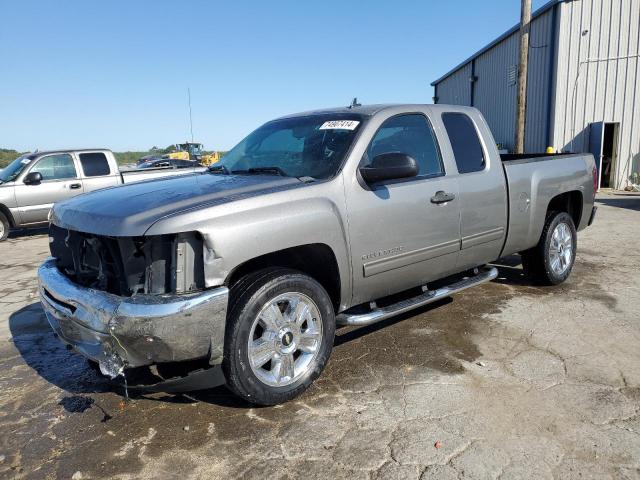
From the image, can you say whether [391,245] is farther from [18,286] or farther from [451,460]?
[18,286]

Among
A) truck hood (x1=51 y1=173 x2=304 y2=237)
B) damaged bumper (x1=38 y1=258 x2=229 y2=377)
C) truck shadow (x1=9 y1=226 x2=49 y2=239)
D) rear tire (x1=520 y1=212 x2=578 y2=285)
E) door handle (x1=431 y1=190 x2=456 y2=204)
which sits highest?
truck hood (x1=51 y1=173 x2=304 y2=237)

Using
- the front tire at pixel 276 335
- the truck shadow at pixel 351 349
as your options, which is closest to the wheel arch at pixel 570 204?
the truck shadow at pixel 351 349

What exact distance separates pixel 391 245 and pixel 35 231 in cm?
1121

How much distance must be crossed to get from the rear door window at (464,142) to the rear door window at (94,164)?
344 inches

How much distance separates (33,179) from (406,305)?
931 centimetres

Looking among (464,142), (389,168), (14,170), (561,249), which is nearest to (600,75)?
(561,249)

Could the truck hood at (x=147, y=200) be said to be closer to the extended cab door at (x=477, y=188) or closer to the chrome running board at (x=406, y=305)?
the chrome running board at (x=406, y=305)

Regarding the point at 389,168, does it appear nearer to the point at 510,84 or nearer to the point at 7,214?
the point at 7,214

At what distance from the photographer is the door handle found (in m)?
3.90

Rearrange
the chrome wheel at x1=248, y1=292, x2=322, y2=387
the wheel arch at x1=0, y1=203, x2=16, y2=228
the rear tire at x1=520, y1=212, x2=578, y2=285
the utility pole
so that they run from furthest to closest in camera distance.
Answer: the utility pole, the wheel arch at x1=0, y1=203, x2=16, y2=228, the rear tire at x1=520, y1=212, x2=578, y2=285, the chrome wheel at x1=248, y1=292, x2=322, y2=387

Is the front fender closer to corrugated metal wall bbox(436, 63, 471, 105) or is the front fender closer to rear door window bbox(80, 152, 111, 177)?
rear door window bbox(80, 152, 111, 177)

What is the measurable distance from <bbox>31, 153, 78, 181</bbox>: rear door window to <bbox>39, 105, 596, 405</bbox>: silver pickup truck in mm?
7701

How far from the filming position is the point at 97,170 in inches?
430

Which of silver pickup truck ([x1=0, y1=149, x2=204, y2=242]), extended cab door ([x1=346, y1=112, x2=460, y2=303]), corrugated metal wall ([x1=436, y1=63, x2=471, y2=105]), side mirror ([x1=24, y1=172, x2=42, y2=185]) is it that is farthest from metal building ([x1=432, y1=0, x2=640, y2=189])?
side mirror ([x1=24, y1=172, x2=42, y2=185])
